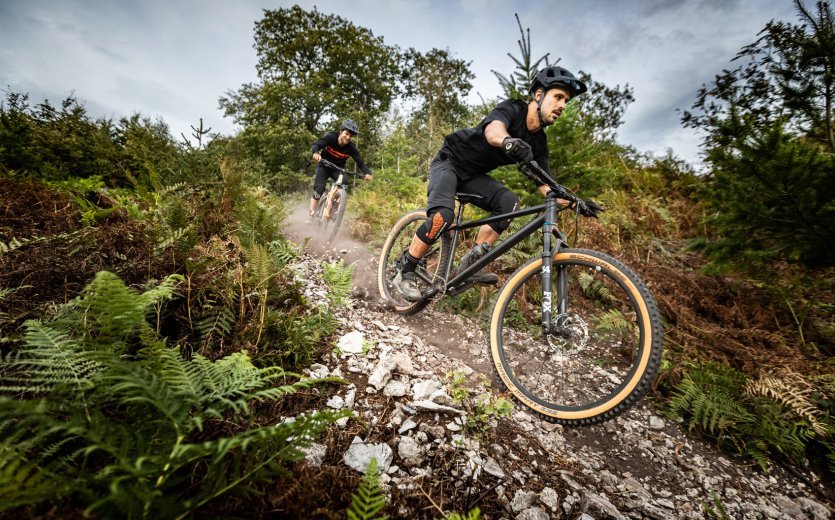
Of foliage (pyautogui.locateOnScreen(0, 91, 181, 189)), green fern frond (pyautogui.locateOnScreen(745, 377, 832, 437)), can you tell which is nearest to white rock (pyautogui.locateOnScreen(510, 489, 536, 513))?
green fern frond (pyautogui.locateOnScreen(745, 377, 832, 437))

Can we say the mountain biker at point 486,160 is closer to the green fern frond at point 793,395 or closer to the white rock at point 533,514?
the white rock at point 533,514

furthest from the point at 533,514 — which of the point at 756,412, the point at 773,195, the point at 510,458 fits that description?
the point at 773,195

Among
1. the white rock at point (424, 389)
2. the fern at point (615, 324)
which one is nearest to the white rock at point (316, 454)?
the white rock at point (424, 389)

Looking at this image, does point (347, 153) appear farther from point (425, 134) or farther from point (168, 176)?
point (425, 134)

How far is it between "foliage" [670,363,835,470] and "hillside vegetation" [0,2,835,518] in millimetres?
20

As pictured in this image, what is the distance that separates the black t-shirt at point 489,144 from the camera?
3441mm

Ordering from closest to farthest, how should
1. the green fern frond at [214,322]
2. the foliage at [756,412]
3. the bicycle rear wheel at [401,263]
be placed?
the green fern frond at [214,322] < the foliage at [756,412] < the bicycle rear wheel at [401,263]

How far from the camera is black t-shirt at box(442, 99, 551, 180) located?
11.3 ft

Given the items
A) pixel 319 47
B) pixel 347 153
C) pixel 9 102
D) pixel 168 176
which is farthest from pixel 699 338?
pixel 319 47

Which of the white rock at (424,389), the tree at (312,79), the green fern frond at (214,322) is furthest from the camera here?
the tree at (312,79)

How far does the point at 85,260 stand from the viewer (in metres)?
2.06

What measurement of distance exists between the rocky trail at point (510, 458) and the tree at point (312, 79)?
22694 mm

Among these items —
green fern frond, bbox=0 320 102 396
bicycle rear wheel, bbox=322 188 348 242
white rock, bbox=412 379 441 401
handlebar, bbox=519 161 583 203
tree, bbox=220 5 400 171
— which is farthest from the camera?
tree, bbox=220 5 400 171

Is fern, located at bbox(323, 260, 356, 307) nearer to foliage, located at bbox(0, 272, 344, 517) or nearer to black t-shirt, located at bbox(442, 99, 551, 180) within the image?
foliage, located at bbox(0, 272, 344, 517)
